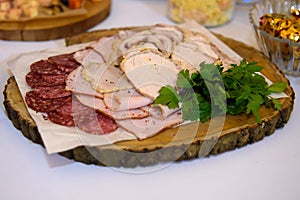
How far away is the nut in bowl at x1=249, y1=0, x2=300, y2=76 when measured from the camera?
1.37 metres

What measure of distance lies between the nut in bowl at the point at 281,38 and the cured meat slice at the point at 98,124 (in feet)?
1.88

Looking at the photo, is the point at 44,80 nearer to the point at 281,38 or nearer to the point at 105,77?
the point at 105,77

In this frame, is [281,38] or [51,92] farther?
[281,38]

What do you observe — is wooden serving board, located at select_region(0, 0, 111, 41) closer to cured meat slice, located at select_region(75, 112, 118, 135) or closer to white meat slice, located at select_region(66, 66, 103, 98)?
white meat slice, located at select_region(66, 66, 103, 98)

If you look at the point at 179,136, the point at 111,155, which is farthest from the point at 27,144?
the point at 179,136

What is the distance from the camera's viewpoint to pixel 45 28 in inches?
63.4

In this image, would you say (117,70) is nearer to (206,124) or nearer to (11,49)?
(206,124)

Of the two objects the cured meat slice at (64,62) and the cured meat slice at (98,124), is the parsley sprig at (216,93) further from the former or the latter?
the cured meat slice at (64,62)

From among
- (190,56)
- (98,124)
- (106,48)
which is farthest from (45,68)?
(190,56)

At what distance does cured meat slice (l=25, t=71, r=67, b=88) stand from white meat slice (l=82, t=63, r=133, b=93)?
65mm

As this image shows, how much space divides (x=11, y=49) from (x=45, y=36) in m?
0.12

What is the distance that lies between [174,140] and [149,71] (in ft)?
0.69

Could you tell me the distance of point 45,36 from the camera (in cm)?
163

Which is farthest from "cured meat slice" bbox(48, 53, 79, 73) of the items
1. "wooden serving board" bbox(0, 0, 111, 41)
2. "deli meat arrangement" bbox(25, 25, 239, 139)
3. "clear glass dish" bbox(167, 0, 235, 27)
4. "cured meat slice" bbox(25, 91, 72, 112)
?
"clear glass dish" bbox(167, 0, 235, 27)
